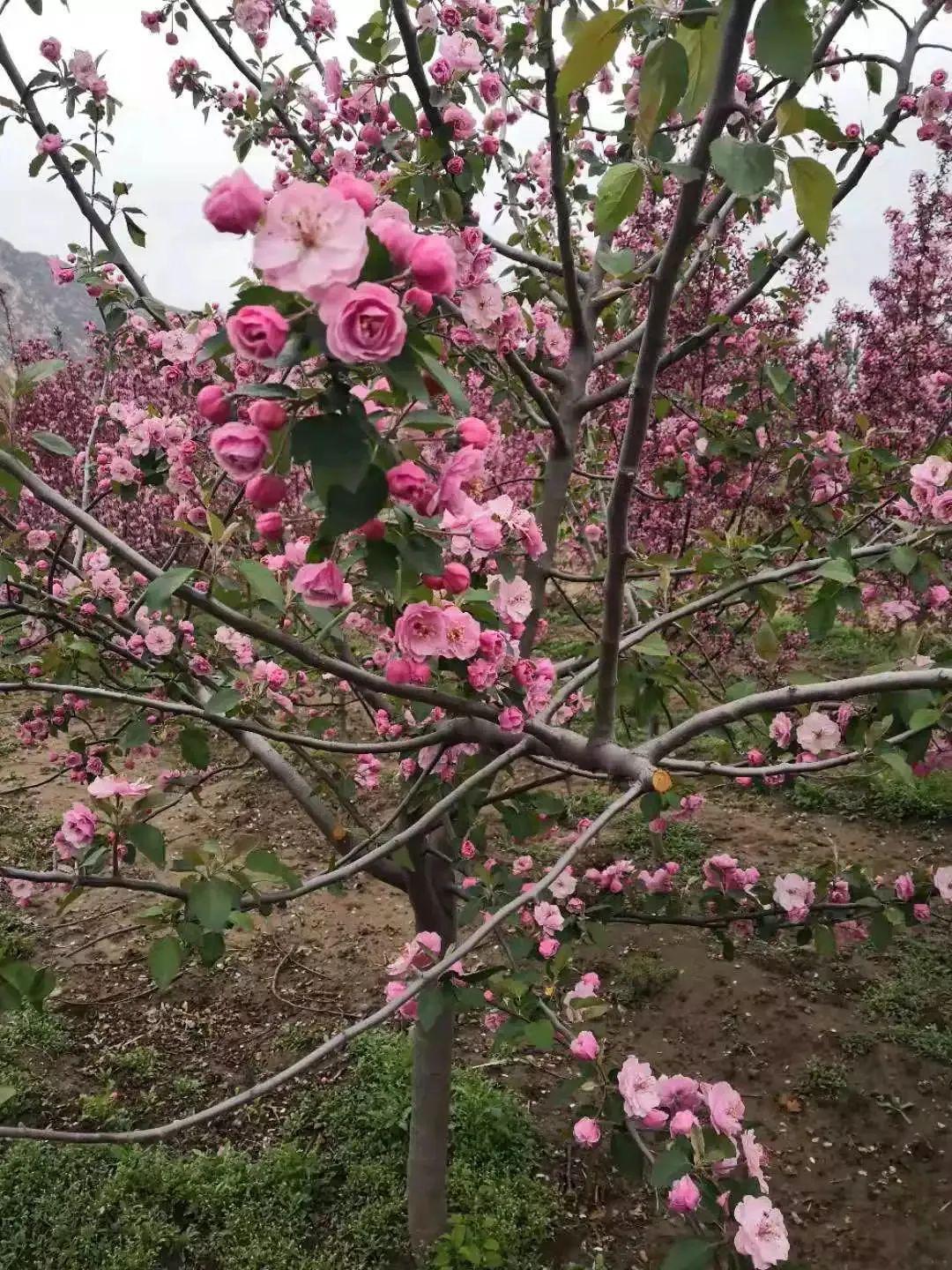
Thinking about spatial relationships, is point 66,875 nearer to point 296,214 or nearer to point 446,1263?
point 296,214

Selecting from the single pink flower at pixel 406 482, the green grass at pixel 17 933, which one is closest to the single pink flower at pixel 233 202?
the single pink flower at pixel 406 482

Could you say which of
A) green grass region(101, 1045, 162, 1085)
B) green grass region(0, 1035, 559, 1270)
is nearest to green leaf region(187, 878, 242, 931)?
green grass region(0, 1035, 559, 1270)

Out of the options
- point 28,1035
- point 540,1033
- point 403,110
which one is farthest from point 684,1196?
point 28,1035

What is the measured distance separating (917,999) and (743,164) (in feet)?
13.9

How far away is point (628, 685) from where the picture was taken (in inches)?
90.7

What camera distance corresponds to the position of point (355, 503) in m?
0.80

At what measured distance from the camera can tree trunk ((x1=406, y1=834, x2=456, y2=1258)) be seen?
2.62 m

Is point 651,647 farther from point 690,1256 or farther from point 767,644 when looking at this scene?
point 690,1256

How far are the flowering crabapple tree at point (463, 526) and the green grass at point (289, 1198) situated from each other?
A: 230 mm

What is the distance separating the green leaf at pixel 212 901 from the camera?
1.50m

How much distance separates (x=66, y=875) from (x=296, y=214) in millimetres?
1435

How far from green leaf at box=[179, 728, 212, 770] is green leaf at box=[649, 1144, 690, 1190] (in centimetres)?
135

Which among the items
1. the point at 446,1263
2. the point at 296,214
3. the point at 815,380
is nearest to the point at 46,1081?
the point at 446,1263

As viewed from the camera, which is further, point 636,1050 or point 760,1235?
point 636,1050
